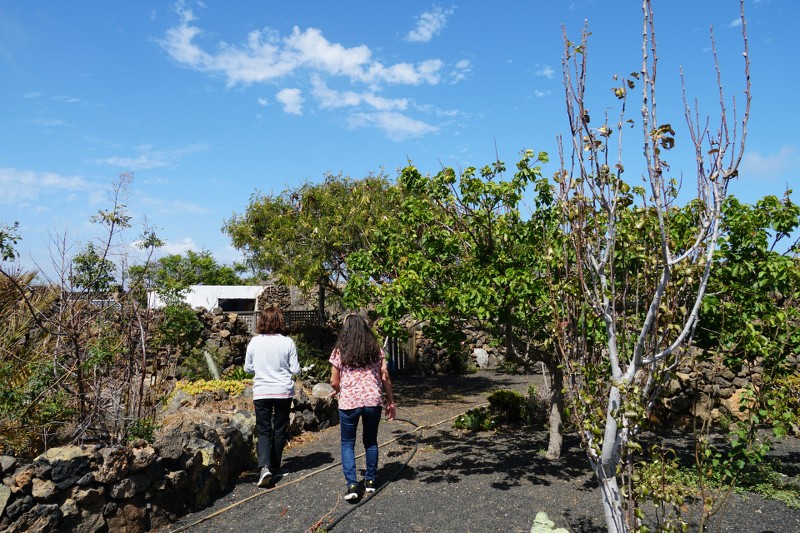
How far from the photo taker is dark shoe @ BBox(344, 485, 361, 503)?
5.18m

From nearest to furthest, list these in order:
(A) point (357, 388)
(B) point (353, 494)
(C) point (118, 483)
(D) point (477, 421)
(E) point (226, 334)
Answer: (C) point (118, 483) → (B) point (353, 494) → (A) point (357, 388) → (D) point (477, 421) → (E) point (226, 334)

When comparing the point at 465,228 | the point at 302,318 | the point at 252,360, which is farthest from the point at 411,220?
the point at 302,318

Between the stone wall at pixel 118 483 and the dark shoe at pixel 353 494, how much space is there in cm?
124

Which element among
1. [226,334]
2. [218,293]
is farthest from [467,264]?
[218,293]

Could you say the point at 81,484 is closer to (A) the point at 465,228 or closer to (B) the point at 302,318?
(A) the point at 465,228

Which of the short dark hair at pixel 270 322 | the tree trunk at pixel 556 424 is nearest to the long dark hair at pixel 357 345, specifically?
the short dark hair at pixel 270 322

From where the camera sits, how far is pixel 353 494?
17.0ft

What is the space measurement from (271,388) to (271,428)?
400 mm

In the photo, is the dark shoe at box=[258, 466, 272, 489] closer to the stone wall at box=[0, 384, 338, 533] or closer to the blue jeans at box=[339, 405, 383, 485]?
the stone wall at box=[0, 384, 338, 533]

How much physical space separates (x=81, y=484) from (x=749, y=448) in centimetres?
460

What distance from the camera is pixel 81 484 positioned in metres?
4.41

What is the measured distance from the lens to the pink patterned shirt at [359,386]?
17.6ft

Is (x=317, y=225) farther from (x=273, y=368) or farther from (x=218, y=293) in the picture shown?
(x=218, y=293)

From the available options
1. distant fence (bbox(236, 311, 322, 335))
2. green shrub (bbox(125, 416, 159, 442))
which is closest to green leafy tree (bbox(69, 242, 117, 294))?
green shrub (bbox(125, 416, 159, 442))
